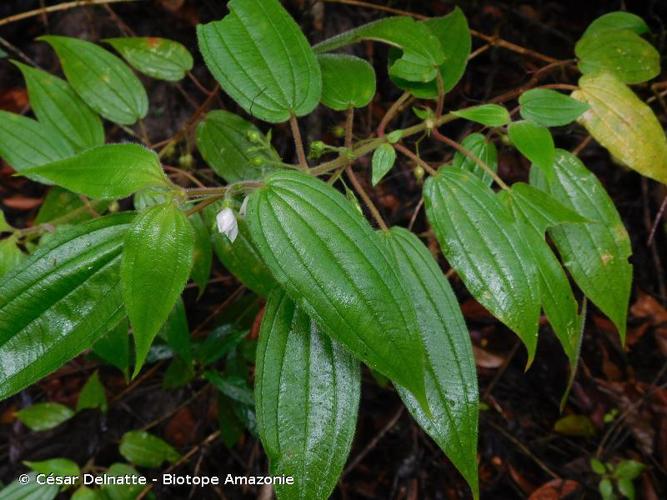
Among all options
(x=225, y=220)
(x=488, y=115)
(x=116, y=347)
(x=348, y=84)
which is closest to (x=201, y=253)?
(x=116, y=347)

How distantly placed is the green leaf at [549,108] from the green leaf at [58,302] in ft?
3.04

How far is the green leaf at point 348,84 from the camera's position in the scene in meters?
1.20

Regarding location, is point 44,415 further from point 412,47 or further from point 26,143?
point 412,47

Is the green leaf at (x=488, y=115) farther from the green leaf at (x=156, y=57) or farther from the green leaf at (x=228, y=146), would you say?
the green leaf at (x=156, y=57)

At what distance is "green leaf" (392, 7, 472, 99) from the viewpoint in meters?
1.24

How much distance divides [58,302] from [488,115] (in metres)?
0.93

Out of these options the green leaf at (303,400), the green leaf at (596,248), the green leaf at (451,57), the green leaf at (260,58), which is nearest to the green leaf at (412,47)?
the green leaf at (451,57)

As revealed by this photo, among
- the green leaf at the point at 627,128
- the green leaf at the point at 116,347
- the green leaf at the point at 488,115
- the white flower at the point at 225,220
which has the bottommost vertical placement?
the green leaf at the point at 116,347

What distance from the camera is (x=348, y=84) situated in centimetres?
121

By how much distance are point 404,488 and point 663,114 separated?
1.50m

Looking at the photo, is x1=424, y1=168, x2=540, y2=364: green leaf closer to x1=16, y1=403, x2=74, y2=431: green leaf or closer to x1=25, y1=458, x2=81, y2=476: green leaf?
x1=25, y1=458, x2=81, y2=476: green leaf

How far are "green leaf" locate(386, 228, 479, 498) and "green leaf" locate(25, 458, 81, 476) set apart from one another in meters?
1.10

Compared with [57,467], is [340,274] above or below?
above

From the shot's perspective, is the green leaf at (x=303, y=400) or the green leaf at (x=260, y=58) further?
the green leaf at (x=260, y=58)
